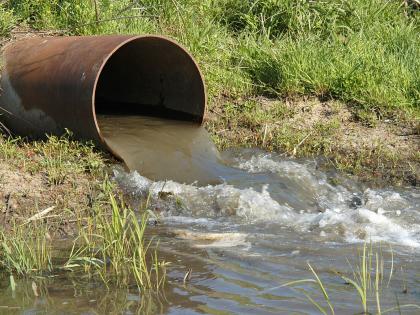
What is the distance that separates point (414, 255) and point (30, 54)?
148 inches

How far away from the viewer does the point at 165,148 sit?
23.3 feet

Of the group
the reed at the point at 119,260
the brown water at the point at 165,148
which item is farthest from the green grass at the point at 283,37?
the reed at the point at 119,260

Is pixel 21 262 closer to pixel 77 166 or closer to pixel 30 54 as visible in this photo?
pixel 77 166

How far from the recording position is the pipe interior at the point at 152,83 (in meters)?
7.64

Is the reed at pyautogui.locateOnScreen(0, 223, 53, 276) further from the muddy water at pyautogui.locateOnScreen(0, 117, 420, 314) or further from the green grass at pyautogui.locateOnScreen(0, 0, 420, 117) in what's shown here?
the green grass at pyautogui.locateOnScreen(0, 0, 420, 117)

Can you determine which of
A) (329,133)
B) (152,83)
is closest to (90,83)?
(152,83)

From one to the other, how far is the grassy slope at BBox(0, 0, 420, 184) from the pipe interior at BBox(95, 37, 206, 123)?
351 millimetres

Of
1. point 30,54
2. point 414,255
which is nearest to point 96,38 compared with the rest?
point 30,54

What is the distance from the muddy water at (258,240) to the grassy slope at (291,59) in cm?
43

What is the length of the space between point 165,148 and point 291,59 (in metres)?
1.92

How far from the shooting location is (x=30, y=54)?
7320 mm

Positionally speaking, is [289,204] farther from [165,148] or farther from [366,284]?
[366,284]

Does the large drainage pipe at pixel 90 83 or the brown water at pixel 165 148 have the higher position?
the large drainage pipe at pixel 90 83

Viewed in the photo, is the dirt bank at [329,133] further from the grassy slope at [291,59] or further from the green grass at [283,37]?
the green grass at [283,37]
